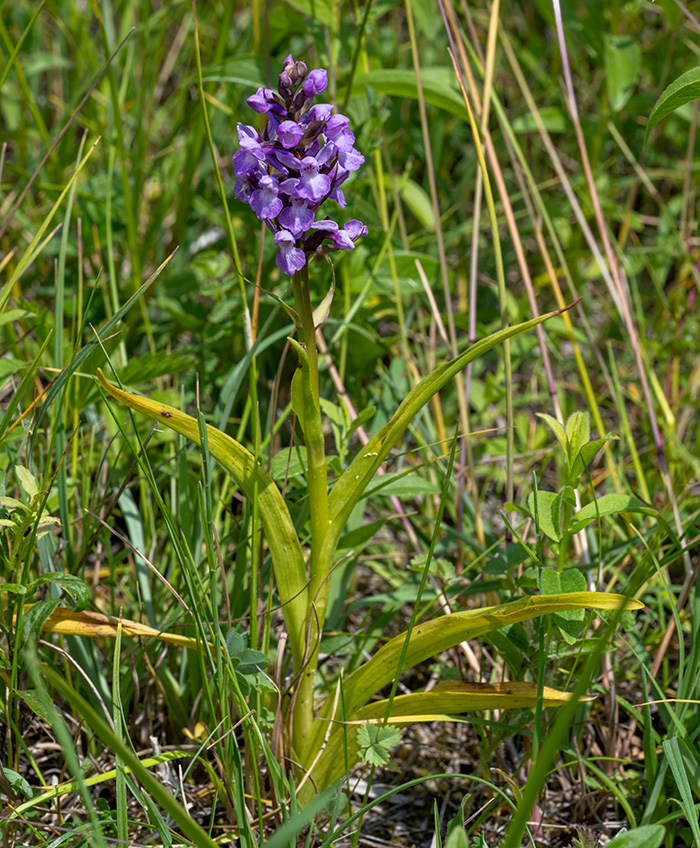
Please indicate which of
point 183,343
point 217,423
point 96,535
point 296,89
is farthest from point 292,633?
point 183,343

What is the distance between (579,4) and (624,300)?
135 centimetres

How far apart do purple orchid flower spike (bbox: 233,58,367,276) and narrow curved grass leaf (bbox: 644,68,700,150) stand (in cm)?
39

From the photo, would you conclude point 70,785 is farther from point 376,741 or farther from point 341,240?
point 341,240

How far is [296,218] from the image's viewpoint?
0.90m

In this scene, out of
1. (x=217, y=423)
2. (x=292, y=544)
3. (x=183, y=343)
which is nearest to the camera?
(x=292, y=544)

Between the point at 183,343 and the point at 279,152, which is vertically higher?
the point at 279,152

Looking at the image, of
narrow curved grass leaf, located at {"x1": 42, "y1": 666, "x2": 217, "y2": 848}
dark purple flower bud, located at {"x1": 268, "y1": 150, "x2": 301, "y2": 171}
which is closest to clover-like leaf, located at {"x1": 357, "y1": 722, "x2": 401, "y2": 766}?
narrow curved grass leaf, located at {"x1": 42, "y1": 666, "x2": 217, "y2": 848}

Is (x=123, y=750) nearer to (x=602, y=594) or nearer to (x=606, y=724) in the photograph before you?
(x=602, y=594)

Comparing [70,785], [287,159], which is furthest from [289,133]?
[70,785]

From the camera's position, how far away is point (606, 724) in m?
1.29

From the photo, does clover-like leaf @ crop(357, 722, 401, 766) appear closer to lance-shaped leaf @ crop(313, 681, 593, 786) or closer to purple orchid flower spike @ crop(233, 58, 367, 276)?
lance-shaped leaf @ crop(313, 681, 593, 786)

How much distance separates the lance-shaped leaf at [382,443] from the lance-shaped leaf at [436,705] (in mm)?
229

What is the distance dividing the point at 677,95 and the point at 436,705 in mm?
884

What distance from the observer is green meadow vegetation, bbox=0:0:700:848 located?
961 millimetres
